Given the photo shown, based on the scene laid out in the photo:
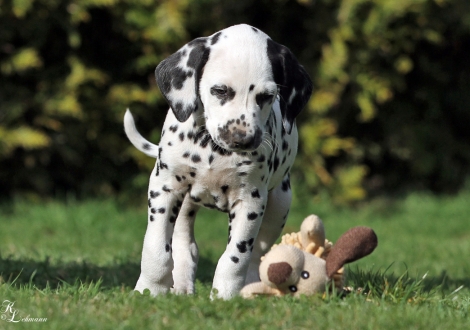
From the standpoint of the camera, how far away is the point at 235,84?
395cm

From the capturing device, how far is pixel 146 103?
373 inches

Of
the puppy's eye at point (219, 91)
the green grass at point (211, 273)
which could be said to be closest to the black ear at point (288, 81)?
the puppy's eye at point (219, 91)

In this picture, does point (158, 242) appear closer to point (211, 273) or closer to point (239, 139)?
point (239, 139)

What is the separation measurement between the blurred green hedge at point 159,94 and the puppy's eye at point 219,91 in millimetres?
5083

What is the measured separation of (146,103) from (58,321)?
626 cm

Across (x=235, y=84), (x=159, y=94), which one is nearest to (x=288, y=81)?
(x=235, y=84)

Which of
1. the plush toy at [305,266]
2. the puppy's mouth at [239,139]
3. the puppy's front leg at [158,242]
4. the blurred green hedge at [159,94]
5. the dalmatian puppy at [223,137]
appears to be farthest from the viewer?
the blurred green hedge at [159,94]

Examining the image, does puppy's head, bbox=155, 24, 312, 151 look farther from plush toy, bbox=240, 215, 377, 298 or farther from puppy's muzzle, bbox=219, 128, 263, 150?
plush toy, bbox=240, 215, 377, 298

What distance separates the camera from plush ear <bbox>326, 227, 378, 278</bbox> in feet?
13.5

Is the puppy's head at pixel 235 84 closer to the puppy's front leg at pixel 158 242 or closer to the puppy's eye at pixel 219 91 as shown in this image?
the puppy's eye at pixel 219 91

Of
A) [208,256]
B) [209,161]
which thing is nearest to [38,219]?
[208,256]

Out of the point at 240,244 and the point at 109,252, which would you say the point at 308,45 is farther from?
the point at 240,244

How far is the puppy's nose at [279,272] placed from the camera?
403cm

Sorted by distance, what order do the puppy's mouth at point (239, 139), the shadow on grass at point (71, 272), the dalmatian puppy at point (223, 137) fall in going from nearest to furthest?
the puppy's mouth at point (239, 139), the dalmatian puppy at point (223, 137), the shadow on grass at point (71, 272)
